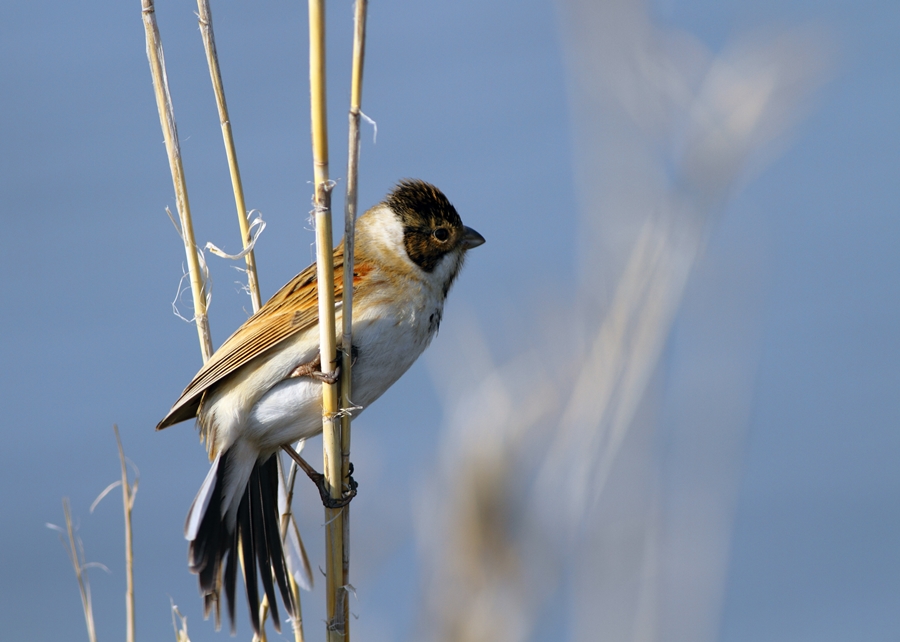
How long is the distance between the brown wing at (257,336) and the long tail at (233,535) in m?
0.23

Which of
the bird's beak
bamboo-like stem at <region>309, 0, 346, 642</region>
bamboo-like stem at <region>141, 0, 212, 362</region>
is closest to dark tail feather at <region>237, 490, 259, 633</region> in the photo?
bamboo-like stem at <region>309, 0, 346, 642</region>

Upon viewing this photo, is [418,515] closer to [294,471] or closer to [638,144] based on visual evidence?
[294,471]

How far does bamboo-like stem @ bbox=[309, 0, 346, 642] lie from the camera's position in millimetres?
1979

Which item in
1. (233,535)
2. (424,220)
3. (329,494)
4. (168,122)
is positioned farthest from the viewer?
(424,220)

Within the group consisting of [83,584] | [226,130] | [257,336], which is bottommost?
[83,584]

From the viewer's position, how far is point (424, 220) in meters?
3.47

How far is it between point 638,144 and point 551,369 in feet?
→ 2.15

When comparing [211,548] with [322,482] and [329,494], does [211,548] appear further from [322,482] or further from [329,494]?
[329,494]

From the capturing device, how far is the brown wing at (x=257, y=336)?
116 inches

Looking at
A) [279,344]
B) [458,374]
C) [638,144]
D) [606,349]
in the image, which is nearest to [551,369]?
[606,349]

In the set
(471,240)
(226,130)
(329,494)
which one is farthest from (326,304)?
(471,240)

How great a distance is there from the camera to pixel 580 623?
2.61 metres

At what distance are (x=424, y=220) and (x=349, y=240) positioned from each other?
50.3 inches

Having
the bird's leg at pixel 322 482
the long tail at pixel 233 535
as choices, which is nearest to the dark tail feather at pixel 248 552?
the long tail at pixel 233 535
